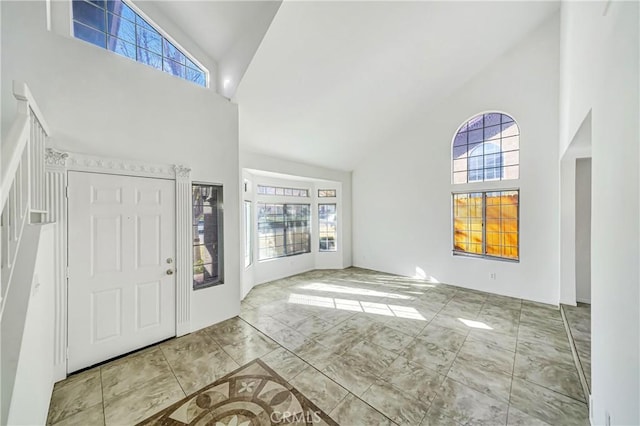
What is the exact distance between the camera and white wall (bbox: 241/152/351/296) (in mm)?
4988

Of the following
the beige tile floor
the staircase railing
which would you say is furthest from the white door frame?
the staircase railing

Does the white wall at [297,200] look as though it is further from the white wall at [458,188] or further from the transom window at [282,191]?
the white wall at [458,188]

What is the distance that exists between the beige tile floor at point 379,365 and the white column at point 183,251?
26cm

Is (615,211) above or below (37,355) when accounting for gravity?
above

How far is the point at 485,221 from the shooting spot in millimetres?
4848


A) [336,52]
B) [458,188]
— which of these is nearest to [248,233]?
[336,52]

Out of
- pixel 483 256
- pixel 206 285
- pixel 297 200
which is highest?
pixel 297 200

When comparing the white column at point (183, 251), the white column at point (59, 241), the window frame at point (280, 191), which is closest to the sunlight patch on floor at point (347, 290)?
the window frame at point (280, 191)

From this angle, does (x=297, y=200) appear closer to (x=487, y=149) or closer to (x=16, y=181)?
(x=487, y=149)

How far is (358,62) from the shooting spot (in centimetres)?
363

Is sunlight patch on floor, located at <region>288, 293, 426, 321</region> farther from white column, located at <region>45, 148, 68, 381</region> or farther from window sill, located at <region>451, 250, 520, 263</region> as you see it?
white column, located at <region>45, 148, 68, 381</region>

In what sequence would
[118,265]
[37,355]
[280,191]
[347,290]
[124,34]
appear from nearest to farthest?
[37,355] → [118,265] → [124,34] → [347,290] → [280,191]

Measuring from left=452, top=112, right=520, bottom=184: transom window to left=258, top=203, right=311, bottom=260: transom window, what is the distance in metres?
3.81

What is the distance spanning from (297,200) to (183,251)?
3572mm
